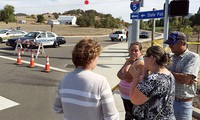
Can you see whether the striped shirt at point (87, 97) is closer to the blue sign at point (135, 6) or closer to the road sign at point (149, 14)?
the road sign at point (149, 14)

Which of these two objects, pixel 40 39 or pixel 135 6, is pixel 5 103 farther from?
pixel 40 39

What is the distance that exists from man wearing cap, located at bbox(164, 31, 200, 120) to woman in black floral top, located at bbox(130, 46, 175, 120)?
2.40 feet

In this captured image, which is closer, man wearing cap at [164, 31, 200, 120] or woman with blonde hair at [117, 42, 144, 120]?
man wearing cap at [164, 31, 200, 120]

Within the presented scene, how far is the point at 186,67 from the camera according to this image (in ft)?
10.9

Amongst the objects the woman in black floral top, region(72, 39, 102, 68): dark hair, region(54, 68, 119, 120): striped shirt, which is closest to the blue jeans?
the woman in black floral top

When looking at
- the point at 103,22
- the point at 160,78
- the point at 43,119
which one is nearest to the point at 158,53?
the point at 160,78

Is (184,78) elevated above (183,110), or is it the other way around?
(184,78)

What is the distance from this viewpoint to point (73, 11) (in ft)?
630

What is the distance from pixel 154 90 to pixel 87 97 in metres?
0.68

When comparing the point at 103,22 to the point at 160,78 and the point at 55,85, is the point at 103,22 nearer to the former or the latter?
the point at 55,85

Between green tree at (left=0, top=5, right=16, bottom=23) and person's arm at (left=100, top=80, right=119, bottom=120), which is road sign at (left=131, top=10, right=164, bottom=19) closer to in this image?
person's arm at (left=100, top=80, right=119, bottom=120)

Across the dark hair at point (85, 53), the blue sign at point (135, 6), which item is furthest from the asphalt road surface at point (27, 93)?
the blue sign at point (135, 6)

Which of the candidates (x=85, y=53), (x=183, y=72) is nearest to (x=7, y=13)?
(x=183, y=72)

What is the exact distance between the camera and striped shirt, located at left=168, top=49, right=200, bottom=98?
3312mm
